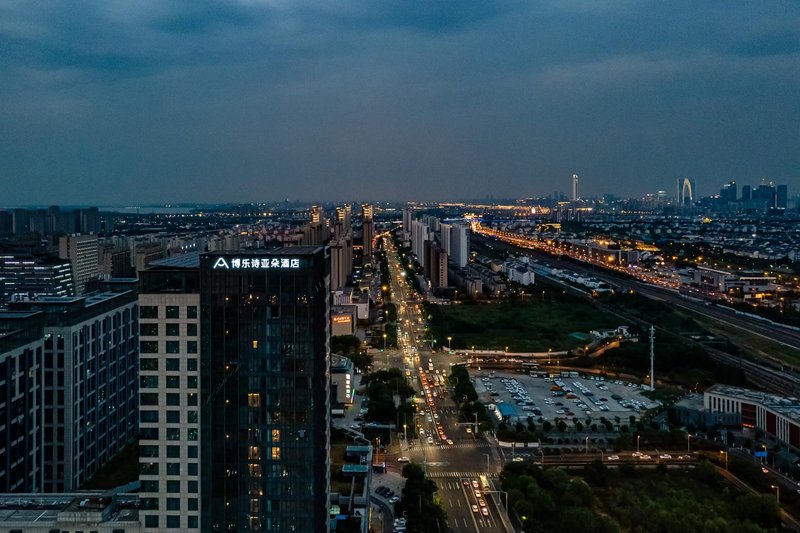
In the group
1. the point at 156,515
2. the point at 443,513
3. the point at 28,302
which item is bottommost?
the point at 443,513

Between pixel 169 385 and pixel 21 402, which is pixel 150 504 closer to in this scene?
pixel 169 385

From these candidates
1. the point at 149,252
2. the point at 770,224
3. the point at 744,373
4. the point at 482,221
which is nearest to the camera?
the point at 744,373

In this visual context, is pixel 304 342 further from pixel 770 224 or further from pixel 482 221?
pixel 482 221

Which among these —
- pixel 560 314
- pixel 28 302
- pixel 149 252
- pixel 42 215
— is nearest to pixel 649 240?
pixel 560 314

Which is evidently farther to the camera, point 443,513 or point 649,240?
point 649,240

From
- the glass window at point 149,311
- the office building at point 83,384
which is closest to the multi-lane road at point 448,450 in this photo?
the glass window at point 149,311

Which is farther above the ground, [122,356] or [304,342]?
[304,342]
